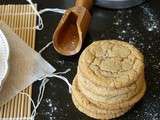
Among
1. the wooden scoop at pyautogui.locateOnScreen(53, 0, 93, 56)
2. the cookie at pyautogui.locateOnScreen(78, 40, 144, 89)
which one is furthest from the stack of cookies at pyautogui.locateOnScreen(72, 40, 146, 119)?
the wooden scoop at pyautogui.locateOnScreen(53, 0, 93, 56)

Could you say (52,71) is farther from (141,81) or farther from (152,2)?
(152,2)

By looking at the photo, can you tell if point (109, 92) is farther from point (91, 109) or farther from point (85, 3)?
point (85, 3)

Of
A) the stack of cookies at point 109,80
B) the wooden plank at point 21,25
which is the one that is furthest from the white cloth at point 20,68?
the stack of cookies at point 109,80

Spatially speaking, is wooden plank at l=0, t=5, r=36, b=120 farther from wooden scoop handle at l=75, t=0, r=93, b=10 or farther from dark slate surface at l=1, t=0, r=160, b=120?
wooden scoop handle at l=75, t=0, r=93, b=10

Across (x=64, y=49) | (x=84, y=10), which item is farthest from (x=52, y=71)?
(x=84, y=10)

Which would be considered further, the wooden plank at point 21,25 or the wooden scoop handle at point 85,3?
the wooden scoop handle at point 85,3

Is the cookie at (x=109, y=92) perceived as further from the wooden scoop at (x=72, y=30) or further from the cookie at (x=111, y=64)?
the wooden scoop at (x=72, y=30)
